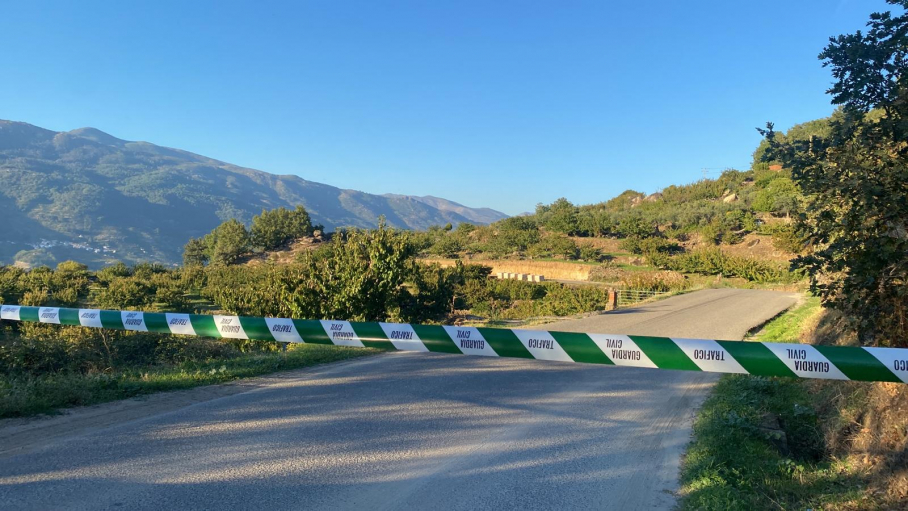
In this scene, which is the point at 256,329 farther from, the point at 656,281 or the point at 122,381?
the point at 656,281

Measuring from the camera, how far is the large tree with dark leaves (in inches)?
191

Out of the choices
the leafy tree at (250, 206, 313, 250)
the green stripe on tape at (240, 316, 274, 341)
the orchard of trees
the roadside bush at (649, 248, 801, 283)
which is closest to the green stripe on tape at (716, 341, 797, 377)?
the green stripe on tape at (240, 316, 274, 341)

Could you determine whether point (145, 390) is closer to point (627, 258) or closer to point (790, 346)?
point (790, 346)

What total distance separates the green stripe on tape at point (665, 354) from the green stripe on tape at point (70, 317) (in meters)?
5.58

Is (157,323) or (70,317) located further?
(70,317)

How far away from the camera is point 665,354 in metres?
3.99

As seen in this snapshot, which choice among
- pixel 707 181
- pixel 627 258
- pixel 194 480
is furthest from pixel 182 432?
pixel 707 181

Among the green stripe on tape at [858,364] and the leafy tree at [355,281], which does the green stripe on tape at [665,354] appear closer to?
the green stripe on tape at [858,364]

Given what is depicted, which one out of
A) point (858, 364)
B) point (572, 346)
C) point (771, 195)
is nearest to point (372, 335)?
point (572, 346)

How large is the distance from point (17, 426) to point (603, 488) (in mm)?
5291

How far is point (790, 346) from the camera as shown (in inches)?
146

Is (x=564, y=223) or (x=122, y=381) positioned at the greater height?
(x=564, y=223)

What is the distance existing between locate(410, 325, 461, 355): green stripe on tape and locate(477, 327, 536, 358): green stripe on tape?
10.7 inches

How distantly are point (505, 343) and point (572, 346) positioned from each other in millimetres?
523
